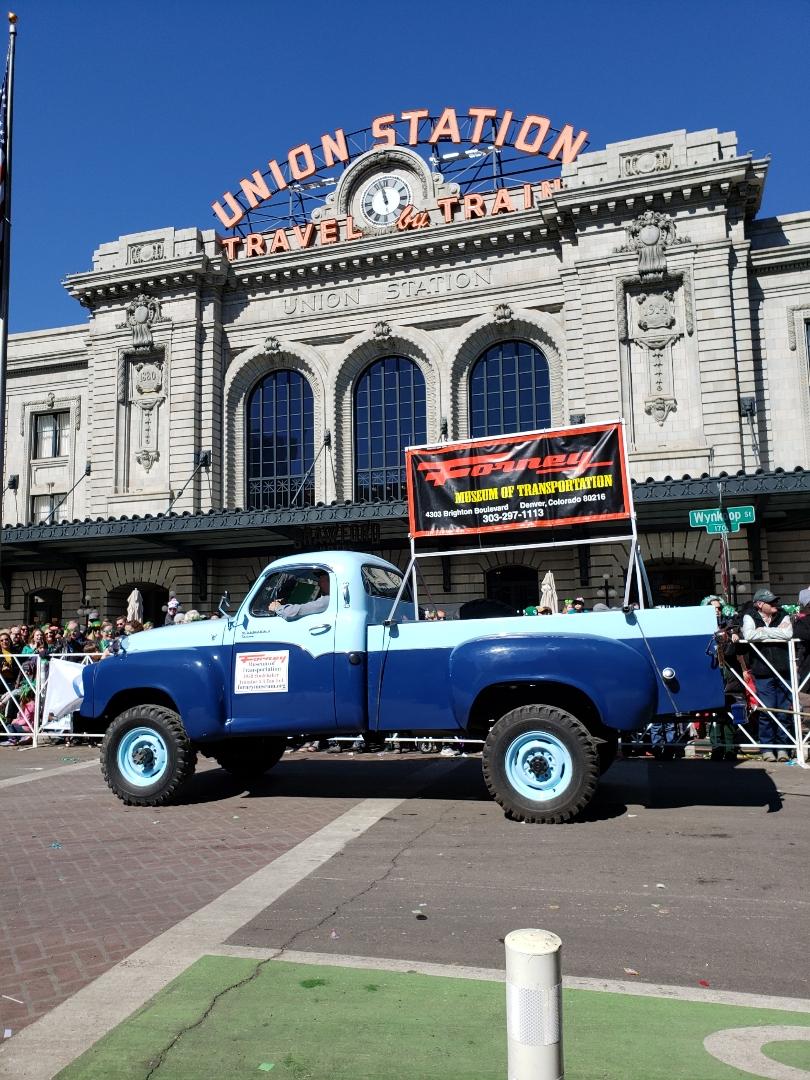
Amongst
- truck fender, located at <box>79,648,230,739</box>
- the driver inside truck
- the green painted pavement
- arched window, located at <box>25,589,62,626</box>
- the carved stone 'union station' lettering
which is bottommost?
the green painted pavement

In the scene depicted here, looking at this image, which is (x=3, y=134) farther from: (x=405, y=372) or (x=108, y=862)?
(x=108, y=862)

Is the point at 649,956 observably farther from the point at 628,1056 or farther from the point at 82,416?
the point at 82,416

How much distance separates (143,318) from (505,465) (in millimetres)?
24746

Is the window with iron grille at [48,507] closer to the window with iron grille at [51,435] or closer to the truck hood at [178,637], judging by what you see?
the window with iron grille at [51,435]

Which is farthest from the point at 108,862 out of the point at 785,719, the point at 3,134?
the point at 3,134

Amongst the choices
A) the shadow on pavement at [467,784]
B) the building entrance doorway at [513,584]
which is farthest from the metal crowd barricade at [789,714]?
the building entrance doorway at [513,584]

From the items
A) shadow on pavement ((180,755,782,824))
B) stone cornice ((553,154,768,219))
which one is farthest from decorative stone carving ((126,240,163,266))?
shadow on pavement ((180,755,782,824))

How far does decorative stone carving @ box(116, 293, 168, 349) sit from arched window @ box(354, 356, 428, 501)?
781 cm

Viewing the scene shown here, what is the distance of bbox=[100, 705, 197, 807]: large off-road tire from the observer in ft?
27.9

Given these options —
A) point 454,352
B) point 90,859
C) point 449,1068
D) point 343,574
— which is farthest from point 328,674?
point 454,352

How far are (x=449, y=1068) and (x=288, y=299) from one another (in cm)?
2868

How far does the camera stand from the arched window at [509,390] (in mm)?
27109

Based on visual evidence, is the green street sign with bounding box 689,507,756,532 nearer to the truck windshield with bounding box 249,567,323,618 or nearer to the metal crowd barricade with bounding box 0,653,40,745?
the truck windshield with bounding box 249,567,323,618

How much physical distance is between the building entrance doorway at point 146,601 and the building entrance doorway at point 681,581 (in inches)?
661
